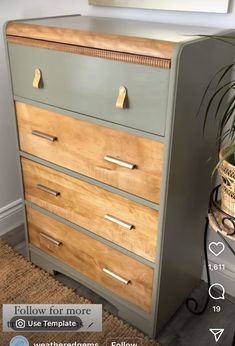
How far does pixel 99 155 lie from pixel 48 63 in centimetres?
34

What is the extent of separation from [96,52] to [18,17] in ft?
2.61

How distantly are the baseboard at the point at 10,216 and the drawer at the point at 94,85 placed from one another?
78 cm

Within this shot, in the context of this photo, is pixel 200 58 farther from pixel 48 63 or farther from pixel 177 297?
pixel 177 297

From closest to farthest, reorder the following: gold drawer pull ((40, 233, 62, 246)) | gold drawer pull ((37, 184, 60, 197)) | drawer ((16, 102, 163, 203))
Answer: drawer ((16, 102, 163, 203)), gold drawer pull ((37, 184, 60, 197)), gold drawer pull ((40, 233, 62, 246))

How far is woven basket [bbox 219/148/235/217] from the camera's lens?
100 centimetres

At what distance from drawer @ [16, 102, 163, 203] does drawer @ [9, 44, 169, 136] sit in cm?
5

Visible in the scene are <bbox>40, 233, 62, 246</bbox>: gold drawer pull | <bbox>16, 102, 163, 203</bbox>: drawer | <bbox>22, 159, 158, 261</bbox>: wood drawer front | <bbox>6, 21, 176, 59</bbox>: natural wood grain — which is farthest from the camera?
<bbox>40, 233, 62, 246</bbox>: gold drawer pull

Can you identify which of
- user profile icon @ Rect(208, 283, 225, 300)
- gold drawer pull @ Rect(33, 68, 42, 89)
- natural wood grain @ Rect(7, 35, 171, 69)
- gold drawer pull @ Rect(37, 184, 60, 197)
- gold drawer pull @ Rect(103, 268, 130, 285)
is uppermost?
natural wood grain @ Rect(7, 35, 171, 69)

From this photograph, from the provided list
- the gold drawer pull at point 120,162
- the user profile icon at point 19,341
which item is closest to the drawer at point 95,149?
the gold drawer pull at point 120,162

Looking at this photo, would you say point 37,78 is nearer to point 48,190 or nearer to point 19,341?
point 48,190

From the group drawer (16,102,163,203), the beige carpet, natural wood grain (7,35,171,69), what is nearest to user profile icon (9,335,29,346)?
the beige carpet

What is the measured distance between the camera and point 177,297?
56.6 inches

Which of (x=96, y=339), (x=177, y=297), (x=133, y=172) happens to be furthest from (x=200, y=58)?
(x=96, y=339)
